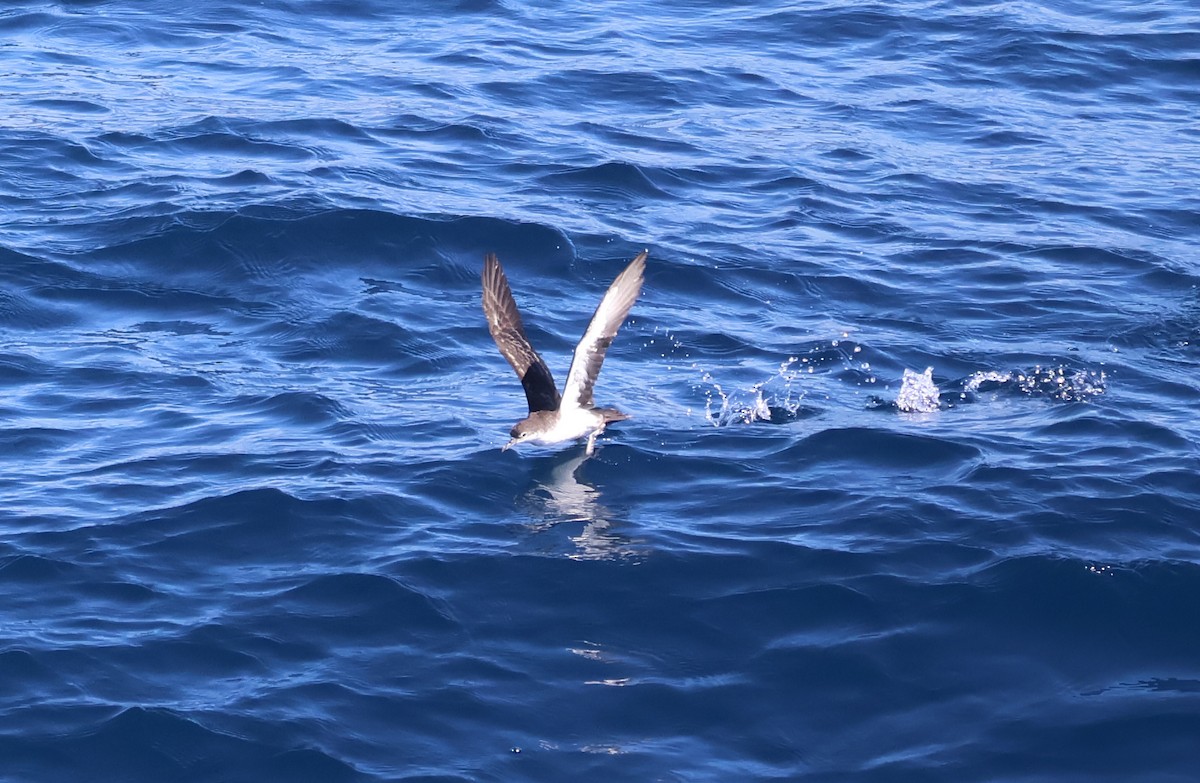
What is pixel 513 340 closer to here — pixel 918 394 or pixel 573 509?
pixel 573 509

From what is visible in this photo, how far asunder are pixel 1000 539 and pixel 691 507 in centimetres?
211

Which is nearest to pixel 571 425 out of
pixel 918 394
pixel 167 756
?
pixel 918 394

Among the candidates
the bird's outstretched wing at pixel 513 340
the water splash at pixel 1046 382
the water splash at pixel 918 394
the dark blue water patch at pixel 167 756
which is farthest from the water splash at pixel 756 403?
the dark blue water patch at pixel 167 756

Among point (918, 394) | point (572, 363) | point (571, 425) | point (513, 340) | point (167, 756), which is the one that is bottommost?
point (167, 756)

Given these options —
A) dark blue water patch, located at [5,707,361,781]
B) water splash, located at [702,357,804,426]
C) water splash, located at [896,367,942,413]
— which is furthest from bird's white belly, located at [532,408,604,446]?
dark blue water patch, located at [5,707,361,781]

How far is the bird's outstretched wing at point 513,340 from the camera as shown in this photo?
10.9m

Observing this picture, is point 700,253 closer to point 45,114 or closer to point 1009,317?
point 1009,317

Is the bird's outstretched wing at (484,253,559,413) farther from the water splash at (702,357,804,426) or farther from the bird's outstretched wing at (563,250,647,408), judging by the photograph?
the water splash at (702,357,804,426)

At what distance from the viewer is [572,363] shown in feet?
35.8

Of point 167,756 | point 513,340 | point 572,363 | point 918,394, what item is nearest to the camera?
point 167,756

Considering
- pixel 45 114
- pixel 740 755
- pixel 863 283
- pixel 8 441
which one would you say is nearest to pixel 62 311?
pixel 8 441

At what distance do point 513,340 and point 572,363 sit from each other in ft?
1.61

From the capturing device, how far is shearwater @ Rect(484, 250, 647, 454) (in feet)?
35.6

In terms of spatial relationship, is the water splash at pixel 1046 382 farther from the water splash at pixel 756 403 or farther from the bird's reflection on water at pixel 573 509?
the bird's reflection on water at pixel 573 509
